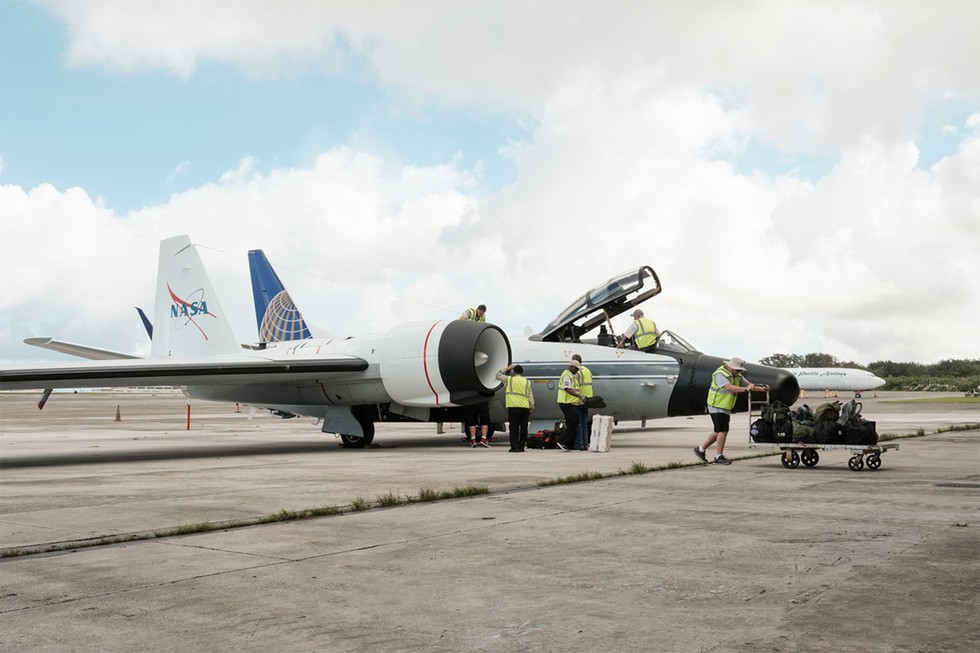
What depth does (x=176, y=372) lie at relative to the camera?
14352 millimetres

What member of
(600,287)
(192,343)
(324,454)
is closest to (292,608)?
(324,454)

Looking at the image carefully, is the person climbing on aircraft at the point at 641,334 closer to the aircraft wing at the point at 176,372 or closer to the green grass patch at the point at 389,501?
the aircraft wing at the point at 176,372

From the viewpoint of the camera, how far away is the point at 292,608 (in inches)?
158

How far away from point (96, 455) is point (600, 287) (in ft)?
30.4

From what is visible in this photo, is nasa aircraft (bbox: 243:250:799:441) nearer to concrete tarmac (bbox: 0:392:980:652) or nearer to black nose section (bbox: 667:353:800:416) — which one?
black nose section (bbox: 667:353:800:416)

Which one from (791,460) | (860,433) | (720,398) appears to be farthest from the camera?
(720,398)

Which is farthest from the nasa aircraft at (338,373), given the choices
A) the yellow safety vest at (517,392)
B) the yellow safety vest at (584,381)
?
the yellow safety vest at (584,381)

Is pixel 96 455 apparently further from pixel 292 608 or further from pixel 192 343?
pixel 292 608

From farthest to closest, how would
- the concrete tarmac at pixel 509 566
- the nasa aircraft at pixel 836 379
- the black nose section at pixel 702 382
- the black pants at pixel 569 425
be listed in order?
1. the nasa aircraft at pixel 836 379
2. the black pants at pixel 569 425
3. the black nose section at pixel 702 382
4. the concrete tarmac at pixel 509 566

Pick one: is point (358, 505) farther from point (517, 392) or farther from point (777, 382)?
point (777, 382)

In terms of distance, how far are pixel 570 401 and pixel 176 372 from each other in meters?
6.48

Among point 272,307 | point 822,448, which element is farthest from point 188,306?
point 822,448

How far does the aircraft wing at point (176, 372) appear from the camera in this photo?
515 inches

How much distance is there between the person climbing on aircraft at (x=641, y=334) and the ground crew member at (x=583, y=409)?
143 centimetres
